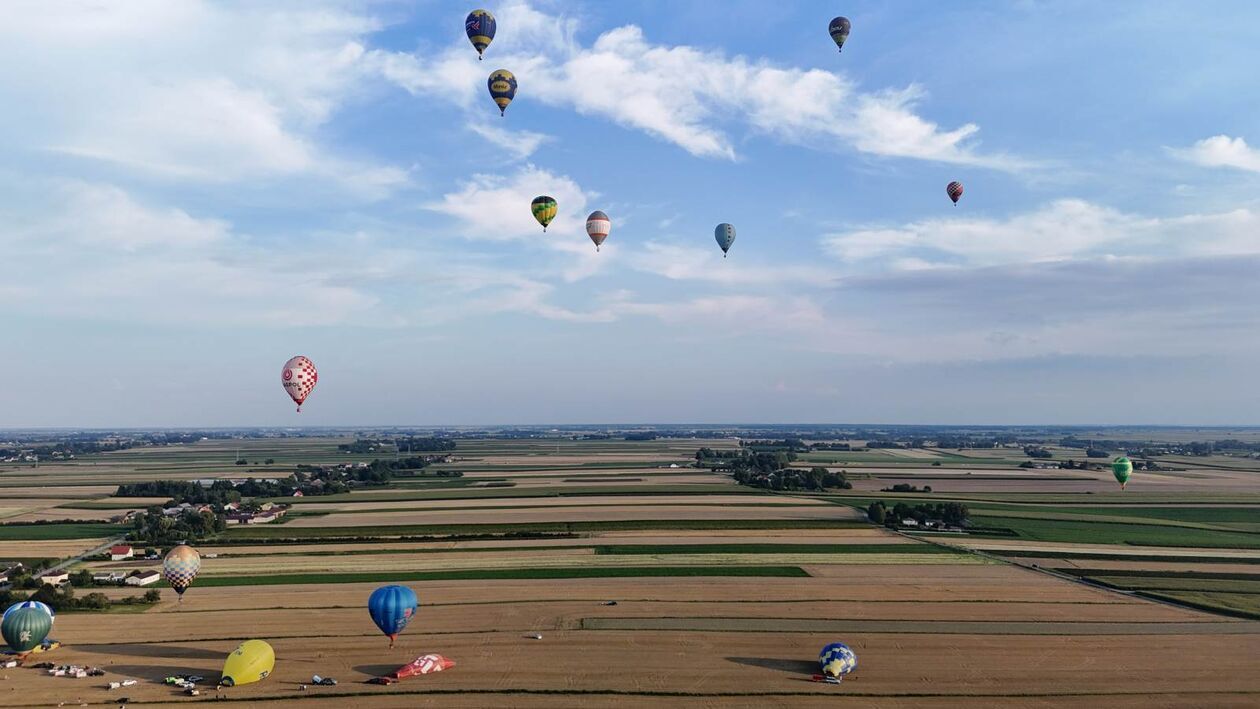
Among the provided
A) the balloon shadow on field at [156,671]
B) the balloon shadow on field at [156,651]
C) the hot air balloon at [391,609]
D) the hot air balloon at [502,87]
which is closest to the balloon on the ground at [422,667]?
the hot air balloon at [391,609]

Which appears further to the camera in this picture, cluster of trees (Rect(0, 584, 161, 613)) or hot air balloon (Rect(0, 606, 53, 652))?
cluster of trees (Rect(0, 584, 161, 613))

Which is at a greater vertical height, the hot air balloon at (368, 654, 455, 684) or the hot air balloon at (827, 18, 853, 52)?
the hot air balloon at (827, 18, 853, 52)

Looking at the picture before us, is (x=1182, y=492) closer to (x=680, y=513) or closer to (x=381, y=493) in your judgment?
(x=680, y=513)

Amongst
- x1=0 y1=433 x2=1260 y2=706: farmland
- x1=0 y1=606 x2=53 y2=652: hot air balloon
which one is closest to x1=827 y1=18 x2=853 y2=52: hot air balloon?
x1=0 y1=433 x2=1260 y2=706: farmland

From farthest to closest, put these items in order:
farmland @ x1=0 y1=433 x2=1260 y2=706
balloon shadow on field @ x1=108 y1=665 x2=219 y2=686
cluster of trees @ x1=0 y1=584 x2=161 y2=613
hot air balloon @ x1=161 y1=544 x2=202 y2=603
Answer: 1. cluster of trees @ x1=0 y1=584 x2=161 y2=613
2. hot air balloon @ x1=161 y1=544 x2=202 y2=603
3. balloon shadow on field @ x1=108 y1=665 x2=219 y2=686
4. farmland @ x1=0 y1=433 x2=1260 y2=706

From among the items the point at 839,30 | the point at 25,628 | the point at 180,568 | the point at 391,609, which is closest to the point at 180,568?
the point at 180,568

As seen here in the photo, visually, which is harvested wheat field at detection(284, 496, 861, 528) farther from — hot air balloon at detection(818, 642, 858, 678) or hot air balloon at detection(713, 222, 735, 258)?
hot air balloon at detection(818, 642, 858, 678)

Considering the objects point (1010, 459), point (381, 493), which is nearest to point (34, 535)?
point (381, 493)
